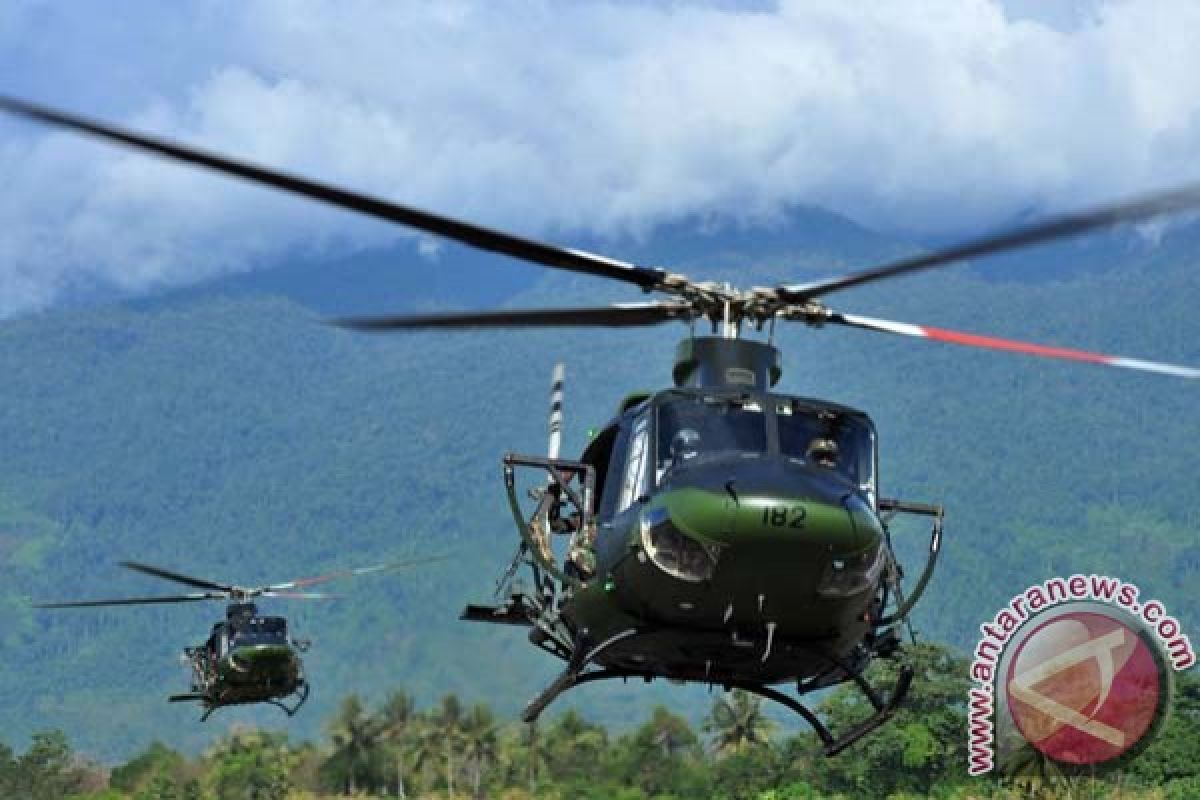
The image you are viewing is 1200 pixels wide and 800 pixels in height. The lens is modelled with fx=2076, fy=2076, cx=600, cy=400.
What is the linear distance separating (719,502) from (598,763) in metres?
88.2

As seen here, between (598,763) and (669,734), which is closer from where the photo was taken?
(598,763)

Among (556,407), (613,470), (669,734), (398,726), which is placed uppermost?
(556,407)

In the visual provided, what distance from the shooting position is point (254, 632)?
49.0 metres

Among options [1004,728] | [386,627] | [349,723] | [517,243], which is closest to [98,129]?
[517,243]

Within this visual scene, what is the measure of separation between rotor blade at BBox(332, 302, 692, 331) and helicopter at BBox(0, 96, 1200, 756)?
3 cm

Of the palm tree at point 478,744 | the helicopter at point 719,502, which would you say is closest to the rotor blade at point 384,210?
the helicopter at point 719,502

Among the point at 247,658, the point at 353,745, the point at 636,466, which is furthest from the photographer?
the point at 353,745

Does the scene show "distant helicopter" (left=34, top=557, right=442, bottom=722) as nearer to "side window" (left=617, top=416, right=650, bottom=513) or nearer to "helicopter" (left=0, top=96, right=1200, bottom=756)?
"helicopter" (left=0, top=96, right=1200, bottom=756)

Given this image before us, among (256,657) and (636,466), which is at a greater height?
(636,466)

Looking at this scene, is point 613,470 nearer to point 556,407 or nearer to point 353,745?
point 556,407

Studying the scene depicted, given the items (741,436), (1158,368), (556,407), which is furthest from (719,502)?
(556,407)

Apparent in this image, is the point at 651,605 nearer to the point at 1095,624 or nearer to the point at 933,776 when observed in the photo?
the point at 1095,624

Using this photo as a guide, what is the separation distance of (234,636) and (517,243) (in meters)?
31.1

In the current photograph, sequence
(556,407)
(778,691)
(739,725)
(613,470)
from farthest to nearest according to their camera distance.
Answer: (739,725) < (556,407) < (613,470) < (778,691)
